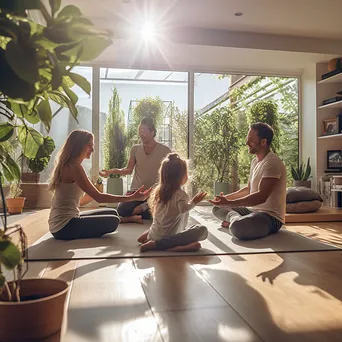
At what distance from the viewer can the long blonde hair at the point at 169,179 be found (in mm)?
2660

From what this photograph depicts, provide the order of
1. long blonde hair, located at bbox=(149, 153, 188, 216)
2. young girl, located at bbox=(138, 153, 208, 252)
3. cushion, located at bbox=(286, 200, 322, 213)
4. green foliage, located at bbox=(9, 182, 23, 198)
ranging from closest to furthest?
young girl, located at bbox=(138, 153, 208, 252) → long blonde hair, located at bbox=(149, 153, 188, 216) → cushion, located at bbox=(286, 200, 322, 213) → green foliage, located at bbox=(9, 182, 23, 198)

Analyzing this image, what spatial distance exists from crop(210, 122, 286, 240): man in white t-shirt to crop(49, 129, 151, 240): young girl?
763mm

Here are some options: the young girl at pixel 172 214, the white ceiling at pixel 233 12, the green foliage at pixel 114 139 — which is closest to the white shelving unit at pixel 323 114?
the white ceiling at pixel 233 12

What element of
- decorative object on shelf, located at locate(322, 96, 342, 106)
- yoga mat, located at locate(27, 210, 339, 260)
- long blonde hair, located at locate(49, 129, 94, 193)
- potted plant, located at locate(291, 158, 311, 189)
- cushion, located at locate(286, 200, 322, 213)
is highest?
decorative object on shelf, located at locate(322, 96, 342, 106)

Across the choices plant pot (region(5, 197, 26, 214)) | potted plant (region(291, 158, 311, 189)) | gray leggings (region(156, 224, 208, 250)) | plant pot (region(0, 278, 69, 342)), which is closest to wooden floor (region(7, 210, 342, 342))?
plant pot (region(0, 278, 69, 342))

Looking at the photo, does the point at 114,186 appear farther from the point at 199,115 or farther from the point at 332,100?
the point at 332,100

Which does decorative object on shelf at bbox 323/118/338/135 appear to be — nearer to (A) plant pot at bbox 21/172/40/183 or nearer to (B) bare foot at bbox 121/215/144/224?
(B) bare foot at bbox 121/215/144/224

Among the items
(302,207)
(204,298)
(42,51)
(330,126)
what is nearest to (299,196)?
(302,207)

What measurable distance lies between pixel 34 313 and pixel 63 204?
70.8 inches

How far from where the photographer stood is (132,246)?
270 cm

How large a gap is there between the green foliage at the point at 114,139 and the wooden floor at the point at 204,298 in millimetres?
3581

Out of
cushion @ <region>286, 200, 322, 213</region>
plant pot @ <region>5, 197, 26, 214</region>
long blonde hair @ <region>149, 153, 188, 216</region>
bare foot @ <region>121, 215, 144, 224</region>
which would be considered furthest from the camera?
plant pot @ <region>5, 197, 26, 214</region>

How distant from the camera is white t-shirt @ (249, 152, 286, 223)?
2.94 meters

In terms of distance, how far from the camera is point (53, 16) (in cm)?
55
